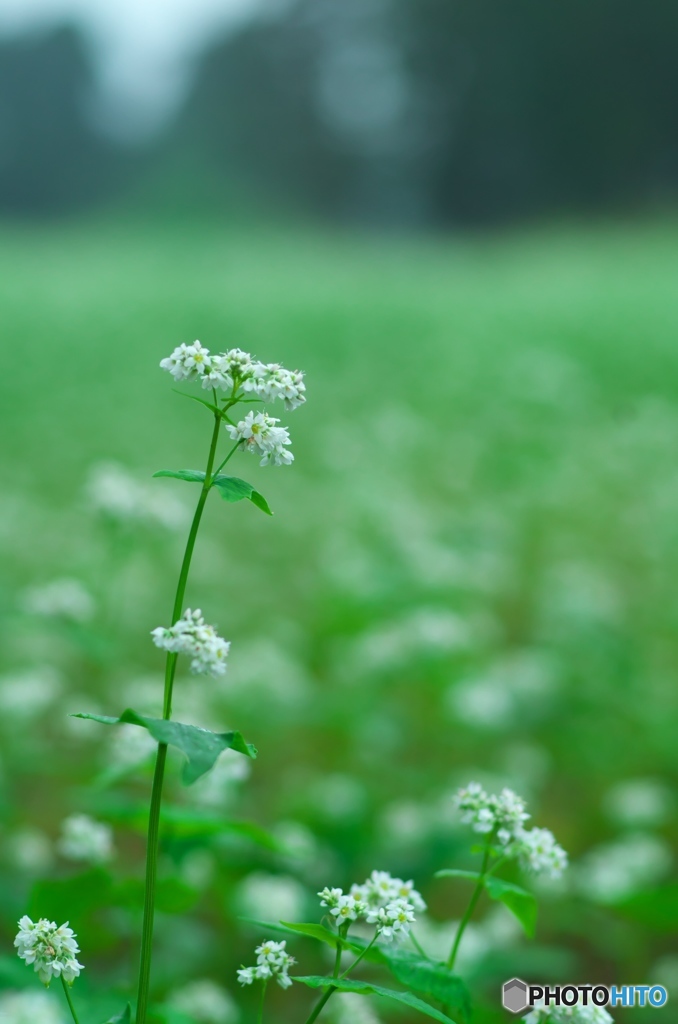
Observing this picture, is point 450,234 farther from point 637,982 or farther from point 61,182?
point 637,982

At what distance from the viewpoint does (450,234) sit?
854 inches

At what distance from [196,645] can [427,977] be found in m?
0.58

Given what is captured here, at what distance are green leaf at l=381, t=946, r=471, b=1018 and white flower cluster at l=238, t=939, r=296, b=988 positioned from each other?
5.3 inches

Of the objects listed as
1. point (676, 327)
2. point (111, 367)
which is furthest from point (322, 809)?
point (676, 327)

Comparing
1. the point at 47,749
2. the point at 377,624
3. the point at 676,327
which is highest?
the point at 676,327

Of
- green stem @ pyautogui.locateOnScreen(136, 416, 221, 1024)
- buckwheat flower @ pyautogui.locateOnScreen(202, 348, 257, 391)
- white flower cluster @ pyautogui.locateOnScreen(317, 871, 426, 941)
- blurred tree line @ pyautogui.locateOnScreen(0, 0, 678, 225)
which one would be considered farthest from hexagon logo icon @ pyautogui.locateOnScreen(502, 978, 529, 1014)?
blurred tree line @ pyautogui.locateOnScreen(0, 0, 678, 225)

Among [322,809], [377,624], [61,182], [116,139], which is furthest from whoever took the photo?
[116,139]

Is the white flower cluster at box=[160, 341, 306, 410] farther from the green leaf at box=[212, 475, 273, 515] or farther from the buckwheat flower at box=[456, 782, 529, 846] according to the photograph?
the buckwheat flower at box=[456, 782, 529, 846]

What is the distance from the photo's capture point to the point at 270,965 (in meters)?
1.35

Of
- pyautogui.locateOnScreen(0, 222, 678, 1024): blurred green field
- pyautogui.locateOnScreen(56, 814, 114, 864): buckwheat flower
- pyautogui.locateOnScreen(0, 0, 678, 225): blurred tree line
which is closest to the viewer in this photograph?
pyautogui.locateOnScreen(56, 814, 114, 864): buckwheat flower

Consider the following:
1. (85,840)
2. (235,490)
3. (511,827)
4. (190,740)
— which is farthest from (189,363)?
(85,840)

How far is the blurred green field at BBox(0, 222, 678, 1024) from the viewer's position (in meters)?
2.69

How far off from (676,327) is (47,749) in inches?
313

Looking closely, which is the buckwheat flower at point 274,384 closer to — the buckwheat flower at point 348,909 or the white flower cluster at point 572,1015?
the buckwheat flower at point 348,909
